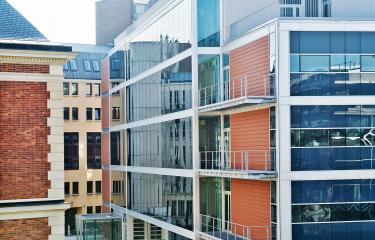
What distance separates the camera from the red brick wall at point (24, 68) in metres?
15.4

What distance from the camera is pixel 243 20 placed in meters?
28.1

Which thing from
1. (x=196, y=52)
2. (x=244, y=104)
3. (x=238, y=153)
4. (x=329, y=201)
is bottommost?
(x=329, y=201)

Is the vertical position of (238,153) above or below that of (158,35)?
below

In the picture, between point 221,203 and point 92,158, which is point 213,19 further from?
point 92,158

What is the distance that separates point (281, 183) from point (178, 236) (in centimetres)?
992

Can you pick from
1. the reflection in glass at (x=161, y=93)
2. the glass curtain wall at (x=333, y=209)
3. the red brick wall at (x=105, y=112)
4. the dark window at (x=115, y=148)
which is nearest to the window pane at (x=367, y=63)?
the glass curtain wall at (x=333, y=209)

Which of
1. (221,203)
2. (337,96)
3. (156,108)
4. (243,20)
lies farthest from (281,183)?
(156,108)

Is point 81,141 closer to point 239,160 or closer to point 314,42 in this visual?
point 239,160

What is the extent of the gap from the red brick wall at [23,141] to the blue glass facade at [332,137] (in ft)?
36.5

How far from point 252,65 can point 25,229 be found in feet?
42.8

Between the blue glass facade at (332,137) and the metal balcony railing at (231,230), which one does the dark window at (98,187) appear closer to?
the metal balcony railing at (231,230)

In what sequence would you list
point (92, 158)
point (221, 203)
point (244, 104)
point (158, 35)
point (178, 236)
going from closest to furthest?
point (244, 104) → point (221, 203) → point (178, 236) → point (158, 35) → point (92, 158)

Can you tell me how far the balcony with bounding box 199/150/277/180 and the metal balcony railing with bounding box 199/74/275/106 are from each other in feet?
7.08

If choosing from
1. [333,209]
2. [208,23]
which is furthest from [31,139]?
[208,23]
